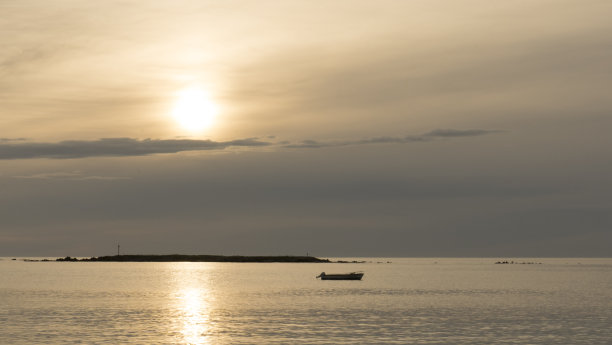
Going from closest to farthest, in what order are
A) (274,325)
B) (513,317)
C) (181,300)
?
(274,325) → (513,317) → (181,300)

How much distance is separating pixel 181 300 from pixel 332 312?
3226cm

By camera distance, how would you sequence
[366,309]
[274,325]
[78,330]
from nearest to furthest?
1. [78,330]
2. [274,325]
3. [366,309]

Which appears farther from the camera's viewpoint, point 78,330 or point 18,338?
point 78,330

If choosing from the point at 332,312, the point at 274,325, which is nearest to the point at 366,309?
the point at 332,312

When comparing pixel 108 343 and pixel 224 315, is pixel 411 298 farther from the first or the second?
pixel 108 343

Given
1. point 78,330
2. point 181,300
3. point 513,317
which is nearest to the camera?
point 78,330

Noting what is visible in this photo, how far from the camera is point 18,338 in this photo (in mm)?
65500

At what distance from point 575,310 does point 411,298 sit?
2844 cm

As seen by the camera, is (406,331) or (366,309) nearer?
(406,331)

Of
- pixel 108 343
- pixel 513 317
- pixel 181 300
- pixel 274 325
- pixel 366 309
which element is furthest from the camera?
pixel 181 300

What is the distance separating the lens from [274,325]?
7712 cm

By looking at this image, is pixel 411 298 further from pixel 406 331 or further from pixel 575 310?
pixel 406 331

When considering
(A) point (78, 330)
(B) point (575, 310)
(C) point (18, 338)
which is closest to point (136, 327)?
(A) point (78, 330)

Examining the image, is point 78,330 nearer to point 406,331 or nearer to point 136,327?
point 136,327
